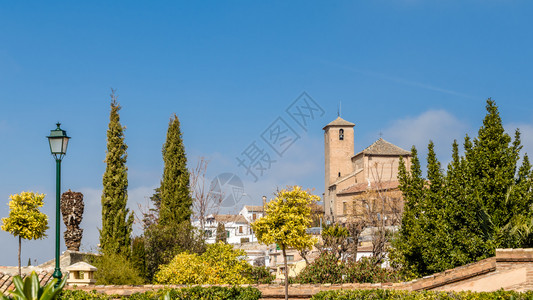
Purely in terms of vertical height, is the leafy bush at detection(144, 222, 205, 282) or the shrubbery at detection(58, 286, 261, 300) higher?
the leafy bush at detection(144, 222, 205, 282)

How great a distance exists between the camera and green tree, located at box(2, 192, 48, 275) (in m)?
16.5

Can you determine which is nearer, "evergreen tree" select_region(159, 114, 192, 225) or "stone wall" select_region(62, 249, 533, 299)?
"stone wall" select_region(62, 249, 533, 299)

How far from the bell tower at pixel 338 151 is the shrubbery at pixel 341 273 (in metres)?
54.5

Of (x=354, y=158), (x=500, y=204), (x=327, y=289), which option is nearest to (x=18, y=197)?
(x=327, y=289)

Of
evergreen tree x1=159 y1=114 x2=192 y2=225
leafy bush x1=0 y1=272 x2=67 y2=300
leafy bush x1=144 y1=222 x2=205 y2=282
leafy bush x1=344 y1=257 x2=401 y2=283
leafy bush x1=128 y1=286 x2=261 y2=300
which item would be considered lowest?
leafy bush x1=344 y1=257 x2=401 y2=283

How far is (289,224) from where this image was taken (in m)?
13.5

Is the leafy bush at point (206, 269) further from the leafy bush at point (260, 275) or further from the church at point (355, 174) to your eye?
the church at point (355, 174)

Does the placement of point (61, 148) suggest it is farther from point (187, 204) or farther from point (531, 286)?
point (187, 204)

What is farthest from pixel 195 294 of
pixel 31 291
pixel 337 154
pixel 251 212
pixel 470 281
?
pixel 251 212

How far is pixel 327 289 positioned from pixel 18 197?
10554mm

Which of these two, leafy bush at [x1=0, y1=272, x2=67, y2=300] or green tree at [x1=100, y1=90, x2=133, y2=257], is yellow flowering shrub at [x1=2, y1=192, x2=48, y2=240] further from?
leafy bush at [x1=0, y1=272, x2=67, y2=300]

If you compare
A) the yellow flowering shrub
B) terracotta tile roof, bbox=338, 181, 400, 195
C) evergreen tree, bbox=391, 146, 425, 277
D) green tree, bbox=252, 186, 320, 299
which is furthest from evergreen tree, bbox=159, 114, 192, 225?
terracotta tile roof, bbox=338, 181, 400, 195

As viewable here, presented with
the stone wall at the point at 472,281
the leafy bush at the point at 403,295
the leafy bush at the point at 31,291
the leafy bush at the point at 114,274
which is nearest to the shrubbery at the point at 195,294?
the stone wall at the point at 472,281

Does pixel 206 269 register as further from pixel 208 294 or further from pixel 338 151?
pixel 338 151
